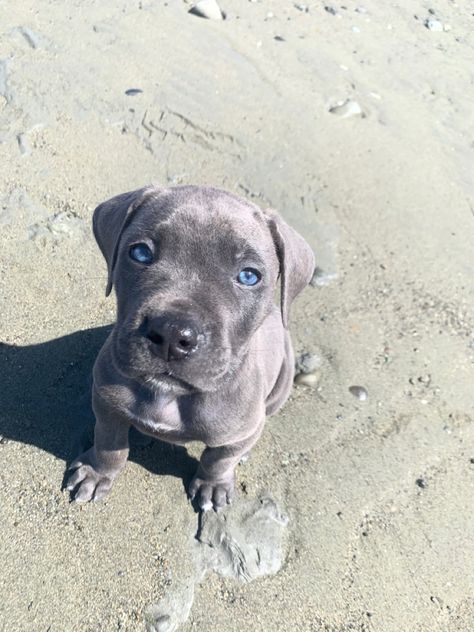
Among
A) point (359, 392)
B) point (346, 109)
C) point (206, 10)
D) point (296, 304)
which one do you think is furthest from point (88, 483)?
point (206, 10)

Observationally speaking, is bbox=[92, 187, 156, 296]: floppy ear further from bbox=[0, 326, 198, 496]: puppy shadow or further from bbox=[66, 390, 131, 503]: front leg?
bbox=[0, 326, 198, 496]: puppy shadow

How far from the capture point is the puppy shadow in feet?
14.0

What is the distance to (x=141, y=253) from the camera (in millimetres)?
3033

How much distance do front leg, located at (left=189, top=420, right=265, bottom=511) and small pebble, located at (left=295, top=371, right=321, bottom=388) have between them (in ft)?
3.70

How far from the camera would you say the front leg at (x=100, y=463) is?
146 inches

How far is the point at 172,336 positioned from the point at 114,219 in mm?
1001

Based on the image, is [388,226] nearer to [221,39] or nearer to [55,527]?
[221,39]

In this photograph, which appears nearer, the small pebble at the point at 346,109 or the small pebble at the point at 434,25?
the small pebble at the point at 346,109

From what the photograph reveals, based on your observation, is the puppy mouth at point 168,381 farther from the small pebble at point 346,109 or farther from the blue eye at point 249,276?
the small pebble at point 346,109

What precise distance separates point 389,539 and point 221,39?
6539 millimetres

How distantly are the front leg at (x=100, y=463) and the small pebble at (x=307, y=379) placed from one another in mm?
A: 1723

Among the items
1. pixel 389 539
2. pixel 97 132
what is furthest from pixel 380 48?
pixel 389 539

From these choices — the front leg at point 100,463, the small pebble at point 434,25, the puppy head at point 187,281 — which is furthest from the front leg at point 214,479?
the small pebble at point 434,25

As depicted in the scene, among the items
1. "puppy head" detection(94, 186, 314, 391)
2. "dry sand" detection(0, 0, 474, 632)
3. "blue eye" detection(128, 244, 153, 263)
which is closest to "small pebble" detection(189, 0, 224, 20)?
"dry sand" detection(0, 0, 474, 632)
